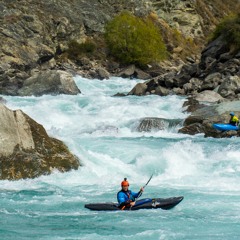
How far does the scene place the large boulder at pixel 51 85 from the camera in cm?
3222

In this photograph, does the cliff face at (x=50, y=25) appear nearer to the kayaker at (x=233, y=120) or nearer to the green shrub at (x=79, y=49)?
the green shrub at (x=79, y=49)

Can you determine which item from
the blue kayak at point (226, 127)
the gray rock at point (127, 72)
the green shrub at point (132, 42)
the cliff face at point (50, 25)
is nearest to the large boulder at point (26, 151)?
the blue kayak at point (226, 127)

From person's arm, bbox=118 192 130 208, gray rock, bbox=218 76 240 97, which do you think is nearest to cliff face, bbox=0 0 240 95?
gray rock, bbox=218 76 240 97

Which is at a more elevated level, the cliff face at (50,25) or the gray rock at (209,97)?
the cliff face at (50,25)

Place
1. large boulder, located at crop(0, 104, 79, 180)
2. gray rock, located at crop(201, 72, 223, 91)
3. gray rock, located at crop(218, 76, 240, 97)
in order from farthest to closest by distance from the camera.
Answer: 1. gray rock, located at crop(201, 72, 223, 91)
2. gray rock, located at crop(218, 76, 240, 97)
3. large boulder, located at crop(0, 104, 79, 180)

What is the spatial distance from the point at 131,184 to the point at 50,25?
34.8 meters

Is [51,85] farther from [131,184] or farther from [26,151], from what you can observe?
[131,184]

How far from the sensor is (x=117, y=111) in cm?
2692

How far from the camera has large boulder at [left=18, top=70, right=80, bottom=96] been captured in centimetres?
3222

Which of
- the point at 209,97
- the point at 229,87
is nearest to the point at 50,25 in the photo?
the point at 229,87

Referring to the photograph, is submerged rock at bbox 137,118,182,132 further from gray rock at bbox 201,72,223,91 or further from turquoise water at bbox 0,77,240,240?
gray rock at bbox 201,72,223,91

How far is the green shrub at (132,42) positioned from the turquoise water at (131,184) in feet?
73.4

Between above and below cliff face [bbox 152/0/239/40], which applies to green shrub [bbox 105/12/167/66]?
below

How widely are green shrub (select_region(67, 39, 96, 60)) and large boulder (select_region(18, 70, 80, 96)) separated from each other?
47.9ft
